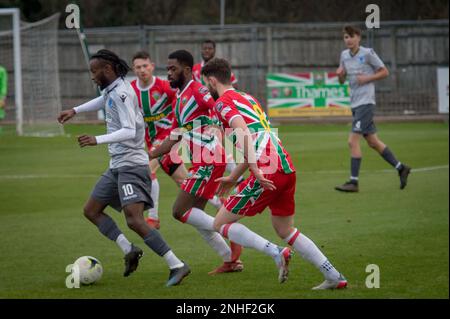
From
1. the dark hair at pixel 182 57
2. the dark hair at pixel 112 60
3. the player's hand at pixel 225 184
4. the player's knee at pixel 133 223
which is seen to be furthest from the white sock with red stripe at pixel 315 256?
the dark hair at pixel 182 57

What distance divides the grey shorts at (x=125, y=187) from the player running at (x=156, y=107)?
2956 millimetres

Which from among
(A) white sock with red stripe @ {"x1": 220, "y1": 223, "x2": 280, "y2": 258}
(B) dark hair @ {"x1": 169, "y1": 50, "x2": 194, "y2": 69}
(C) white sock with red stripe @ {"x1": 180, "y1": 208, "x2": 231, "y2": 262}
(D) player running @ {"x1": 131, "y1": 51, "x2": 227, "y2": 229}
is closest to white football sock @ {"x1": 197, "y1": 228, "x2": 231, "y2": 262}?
(C) white sock with red stripe @ {"x1": 180, "y1": 208, "x2": 231, "y2": 262}

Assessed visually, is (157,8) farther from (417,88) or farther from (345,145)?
(345,145)

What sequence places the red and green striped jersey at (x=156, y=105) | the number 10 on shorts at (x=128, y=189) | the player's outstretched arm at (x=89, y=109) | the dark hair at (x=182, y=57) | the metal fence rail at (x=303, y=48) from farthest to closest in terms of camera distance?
the metal fence rail at (x=303, y=48) < the red and green striped jersey at (x=156, y=105) < the dark hair at (x=182, y=57) < the player's outstretched arm at (x=89, y=109) < the number 10 on shorts at (x=128, y=189)

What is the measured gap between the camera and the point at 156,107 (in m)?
11.7

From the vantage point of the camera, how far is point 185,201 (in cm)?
890

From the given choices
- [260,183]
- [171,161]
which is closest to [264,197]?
[260,183]

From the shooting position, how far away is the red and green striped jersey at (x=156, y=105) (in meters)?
11.7

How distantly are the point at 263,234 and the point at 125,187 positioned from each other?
2979 mm

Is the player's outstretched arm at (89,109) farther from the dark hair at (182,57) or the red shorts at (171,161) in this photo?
the red shorts at (171,161)

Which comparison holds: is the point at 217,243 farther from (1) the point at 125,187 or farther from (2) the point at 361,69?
(2) the point at 361,69

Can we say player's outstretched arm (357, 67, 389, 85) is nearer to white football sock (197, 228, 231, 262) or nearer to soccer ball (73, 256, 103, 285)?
white football sock (197, 228, 231, 262)

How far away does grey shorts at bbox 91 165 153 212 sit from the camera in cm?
820
